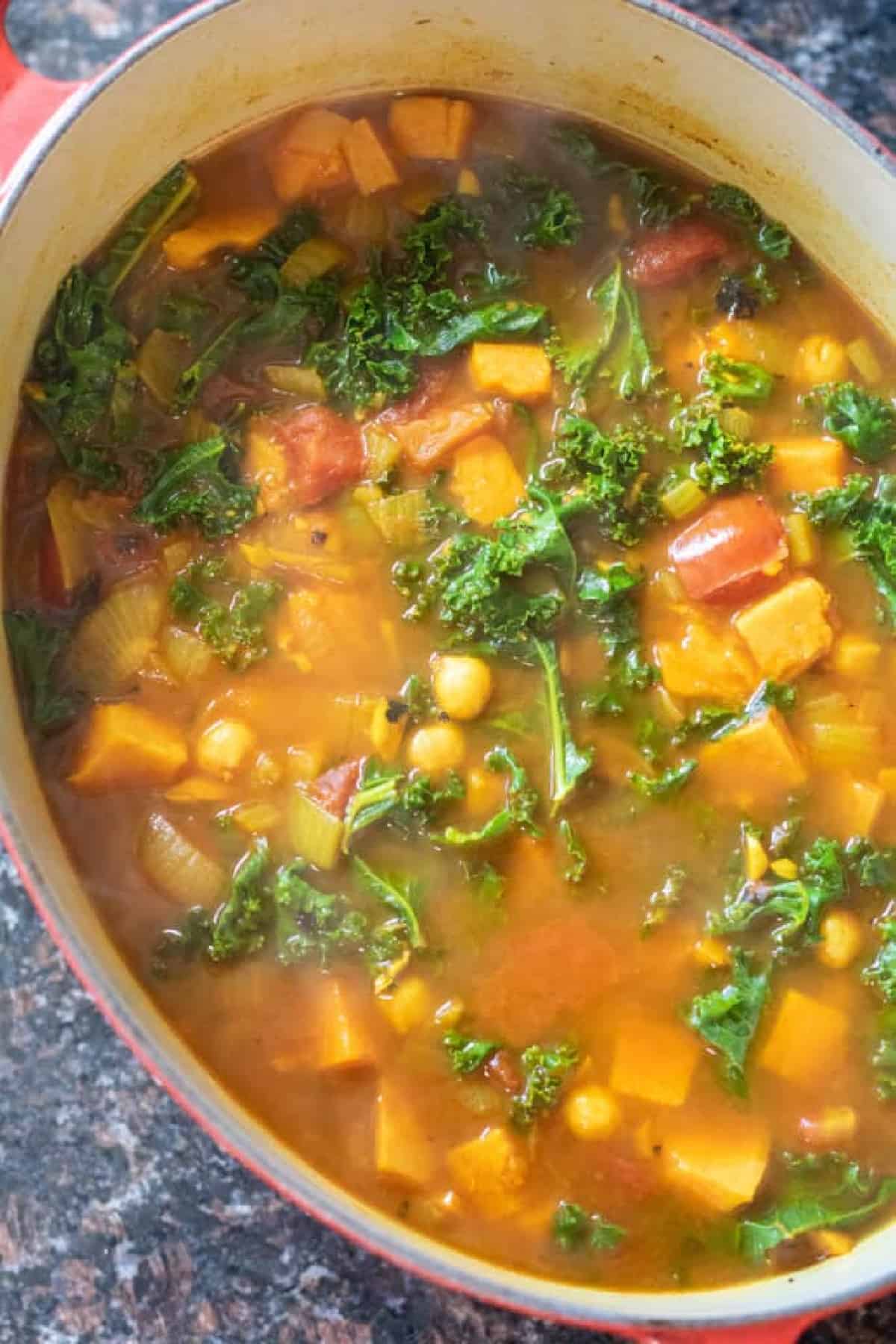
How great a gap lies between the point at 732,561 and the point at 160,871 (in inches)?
59.1

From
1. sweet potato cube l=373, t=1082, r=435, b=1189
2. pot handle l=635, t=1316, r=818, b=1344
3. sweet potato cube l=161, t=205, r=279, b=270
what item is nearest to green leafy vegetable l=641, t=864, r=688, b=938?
sweet potato cube l=373, t=1082, r=435, b=1189

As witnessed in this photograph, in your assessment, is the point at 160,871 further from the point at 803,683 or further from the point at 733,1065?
the point at 803,683

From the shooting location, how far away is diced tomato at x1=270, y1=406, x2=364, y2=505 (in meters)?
3.24

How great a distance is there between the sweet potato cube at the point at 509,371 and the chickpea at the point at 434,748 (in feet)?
2.74

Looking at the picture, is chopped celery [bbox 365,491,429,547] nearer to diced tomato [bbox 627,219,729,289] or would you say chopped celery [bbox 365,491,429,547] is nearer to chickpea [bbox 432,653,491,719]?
chickpea [bbox 432,653,491,719]

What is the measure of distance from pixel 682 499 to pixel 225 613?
112 cm

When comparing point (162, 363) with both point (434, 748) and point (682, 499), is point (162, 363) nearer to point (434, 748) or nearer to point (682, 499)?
point (434, 748)

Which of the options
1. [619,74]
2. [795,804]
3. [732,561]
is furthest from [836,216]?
[795,804]

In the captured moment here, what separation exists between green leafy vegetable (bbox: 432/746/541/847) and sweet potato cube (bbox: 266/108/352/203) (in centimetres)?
150

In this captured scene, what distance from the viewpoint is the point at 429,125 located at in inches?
137

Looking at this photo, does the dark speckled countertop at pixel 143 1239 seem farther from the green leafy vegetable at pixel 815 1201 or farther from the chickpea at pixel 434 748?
the chickpea at pixel 434 748

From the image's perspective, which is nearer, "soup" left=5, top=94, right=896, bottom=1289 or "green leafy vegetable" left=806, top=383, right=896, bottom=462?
"soup" left=5, top=94, right=896, bottom=1289

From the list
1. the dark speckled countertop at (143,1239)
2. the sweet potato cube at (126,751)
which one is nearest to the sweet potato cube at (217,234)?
the sweet potato cube at (126,751)

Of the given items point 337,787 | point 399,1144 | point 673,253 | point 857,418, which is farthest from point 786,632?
point 399,1144
